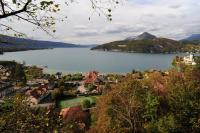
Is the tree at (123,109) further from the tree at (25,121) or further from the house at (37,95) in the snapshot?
the house at (37,95)

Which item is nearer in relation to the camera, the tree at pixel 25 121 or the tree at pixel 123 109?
the tree at pixel 25 121

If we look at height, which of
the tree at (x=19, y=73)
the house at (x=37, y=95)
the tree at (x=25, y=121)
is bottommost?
the house at (x=37, y=95)

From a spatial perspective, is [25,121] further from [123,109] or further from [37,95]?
[37,95]

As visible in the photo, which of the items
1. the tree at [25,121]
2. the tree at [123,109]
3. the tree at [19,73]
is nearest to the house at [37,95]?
the tree at [19,73]

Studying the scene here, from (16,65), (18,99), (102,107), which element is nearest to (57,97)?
(16,65)

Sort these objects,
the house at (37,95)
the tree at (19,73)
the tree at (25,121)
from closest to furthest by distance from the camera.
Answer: the tree at (25,121) < the house at (37,95) < the tree at (19,73)

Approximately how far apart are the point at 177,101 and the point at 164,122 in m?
3.41

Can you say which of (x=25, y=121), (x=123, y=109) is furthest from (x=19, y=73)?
(x=25, y=121)

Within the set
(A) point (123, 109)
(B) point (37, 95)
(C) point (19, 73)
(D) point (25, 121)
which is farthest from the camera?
(C) point (19, 73)

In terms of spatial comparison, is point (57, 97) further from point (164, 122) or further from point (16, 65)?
point (164, 122)

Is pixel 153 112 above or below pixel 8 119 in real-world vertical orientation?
below

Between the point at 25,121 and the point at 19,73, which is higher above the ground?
the point at 25,121

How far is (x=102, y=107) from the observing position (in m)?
27.6

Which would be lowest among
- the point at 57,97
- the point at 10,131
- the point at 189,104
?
the point at 57,97
